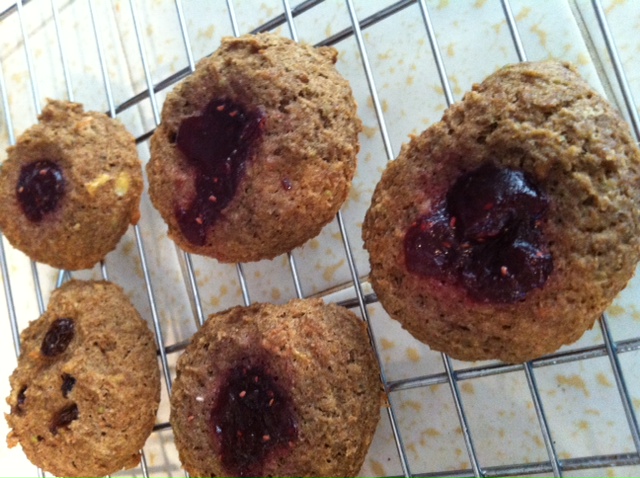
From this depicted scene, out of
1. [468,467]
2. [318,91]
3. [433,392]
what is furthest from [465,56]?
[468,467]

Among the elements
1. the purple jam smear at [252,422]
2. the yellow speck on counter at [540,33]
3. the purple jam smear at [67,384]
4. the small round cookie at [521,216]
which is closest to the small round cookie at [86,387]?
the purple jam smear at [67,384]

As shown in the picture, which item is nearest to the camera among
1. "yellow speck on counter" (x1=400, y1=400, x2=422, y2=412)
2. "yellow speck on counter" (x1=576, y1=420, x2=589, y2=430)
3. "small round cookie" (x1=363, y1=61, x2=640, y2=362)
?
"small round cookie" (x1=363, y1=61, x2=640, y2=362)

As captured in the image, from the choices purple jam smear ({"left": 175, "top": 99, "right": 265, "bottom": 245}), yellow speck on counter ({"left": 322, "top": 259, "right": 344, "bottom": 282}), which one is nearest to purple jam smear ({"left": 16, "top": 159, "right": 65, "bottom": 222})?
purple jam smear ({"left": 175, "top": 99, "right": 265, "bottom": 245})

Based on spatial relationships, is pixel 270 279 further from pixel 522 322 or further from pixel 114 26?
pixel 114 26

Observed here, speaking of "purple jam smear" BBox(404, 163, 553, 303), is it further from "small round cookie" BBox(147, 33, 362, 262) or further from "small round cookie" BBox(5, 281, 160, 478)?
"small round cookie" BBox(5, 281, 160, 478)

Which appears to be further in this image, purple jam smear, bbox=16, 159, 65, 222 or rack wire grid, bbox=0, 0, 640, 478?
purple jam smear, bbox=16, 159, 65, 222

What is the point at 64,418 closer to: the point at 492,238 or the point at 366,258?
the point at 366,258

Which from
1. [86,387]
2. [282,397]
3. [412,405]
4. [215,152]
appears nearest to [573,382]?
[412,405]

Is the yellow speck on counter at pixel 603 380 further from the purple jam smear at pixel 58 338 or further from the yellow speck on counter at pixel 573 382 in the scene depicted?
the purple jam smear at pixel 58 338

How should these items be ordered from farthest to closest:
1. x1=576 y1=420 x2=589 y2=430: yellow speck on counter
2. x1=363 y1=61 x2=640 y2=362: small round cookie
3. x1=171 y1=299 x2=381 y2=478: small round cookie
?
x1=576 y1=420 x2=589 y2=430: yellow speck on counter, x1=171 y1=299 x2=381 y2=478: small round cookie, x1=363 y1=61 x2=640 y2=362: small round cookie
